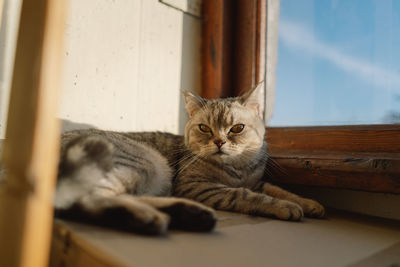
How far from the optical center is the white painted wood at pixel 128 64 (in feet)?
4.70

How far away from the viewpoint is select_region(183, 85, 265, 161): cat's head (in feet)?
4.36

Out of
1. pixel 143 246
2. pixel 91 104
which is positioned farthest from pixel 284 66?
pixel 143 246

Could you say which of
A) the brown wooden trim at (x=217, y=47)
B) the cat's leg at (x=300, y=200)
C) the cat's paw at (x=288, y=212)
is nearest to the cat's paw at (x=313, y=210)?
the cat's leg at (x=300, y=200)

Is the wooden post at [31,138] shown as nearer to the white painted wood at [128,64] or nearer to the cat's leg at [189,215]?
the cat's leg at [189,215]

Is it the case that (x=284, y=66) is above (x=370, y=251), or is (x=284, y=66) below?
above

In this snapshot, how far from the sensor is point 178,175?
1391mm

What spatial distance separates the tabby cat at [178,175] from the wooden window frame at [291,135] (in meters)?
0.16

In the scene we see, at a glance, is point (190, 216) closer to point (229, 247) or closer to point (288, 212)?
point (229, 247)

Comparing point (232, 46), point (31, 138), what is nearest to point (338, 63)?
point (232, 46)

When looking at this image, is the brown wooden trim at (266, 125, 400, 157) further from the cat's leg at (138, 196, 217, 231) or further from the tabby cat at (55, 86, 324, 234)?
the cat's leg at (138, 196, 217, 231)

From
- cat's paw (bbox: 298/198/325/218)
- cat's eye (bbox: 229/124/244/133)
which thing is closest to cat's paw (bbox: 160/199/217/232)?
cat's paw (bbox: 298/198/325/218)

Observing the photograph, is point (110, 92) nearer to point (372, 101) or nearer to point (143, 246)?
point (143, 246)

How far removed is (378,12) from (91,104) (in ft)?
4.56

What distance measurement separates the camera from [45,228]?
0.48 m
